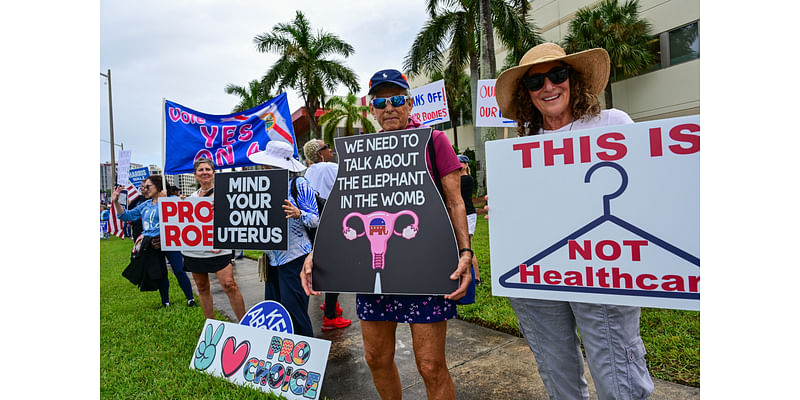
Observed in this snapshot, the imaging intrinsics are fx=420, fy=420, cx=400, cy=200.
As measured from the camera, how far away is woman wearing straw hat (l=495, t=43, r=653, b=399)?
1602 millimetres

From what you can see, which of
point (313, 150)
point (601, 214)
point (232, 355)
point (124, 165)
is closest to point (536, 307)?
point (601, 214)

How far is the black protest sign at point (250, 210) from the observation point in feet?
10.0

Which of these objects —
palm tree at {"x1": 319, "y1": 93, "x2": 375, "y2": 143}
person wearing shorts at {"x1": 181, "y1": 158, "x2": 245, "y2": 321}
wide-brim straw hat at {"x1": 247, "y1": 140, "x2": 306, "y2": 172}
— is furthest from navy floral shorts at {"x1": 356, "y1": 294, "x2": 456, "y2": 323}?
palm tree at {"x1": 319, "y1": 93, "x2": 375, "y2": 143}

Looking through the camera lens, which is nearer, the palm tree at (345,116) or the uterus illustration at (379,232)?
the uterus illustration at (379,232)

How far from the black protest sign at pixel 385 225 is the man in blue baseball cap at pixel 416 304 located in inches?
3.0

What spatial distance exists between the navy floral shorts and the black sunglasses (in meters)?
1.07

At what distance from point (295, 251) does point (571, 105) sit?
88.0 inches

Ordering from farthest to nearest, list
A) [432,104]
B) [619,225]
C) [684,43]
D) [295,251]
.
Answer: [684,43], [432,104], [295,251], [619,225]

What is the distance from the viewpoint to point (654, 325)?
3613 millimetres

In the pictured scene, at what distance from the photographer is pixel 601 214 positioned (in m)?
1.53

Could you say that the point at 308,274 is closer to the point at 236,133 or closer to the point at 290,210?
the point at 290,210

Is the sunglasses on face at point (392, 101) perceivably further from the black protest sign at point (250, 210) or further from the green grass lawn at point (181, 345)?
Answer: the green grass lawn at point (181, 345)

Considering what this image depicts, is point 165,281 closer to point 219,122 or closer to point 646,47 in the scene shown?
point 219,122

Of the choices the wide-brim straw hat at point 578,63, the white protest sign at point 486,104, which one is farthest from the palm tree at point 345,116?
the wide-brim straw hat at point 578,63
